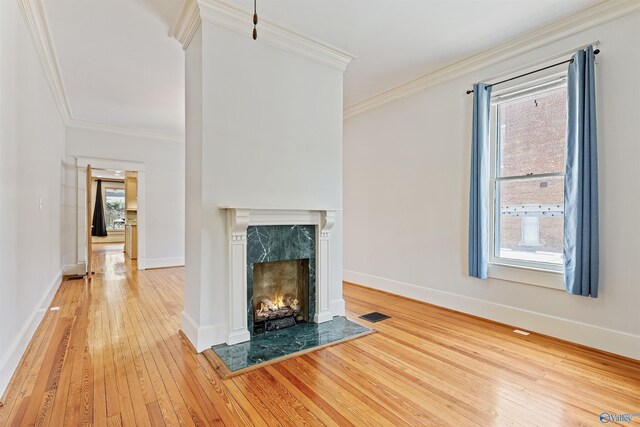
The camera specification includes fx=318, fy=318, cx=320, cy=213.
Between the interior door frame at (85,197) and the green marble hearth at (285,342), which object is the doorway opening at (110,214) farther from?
the green marble hearth at (285,342)

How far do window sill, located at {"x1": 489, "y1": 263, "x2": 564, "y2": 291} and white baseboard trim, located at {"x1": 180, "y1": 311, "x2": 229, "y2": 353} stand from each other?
2858 millimetres

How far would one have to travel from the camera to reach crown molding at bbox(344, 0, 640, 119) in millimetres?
2686

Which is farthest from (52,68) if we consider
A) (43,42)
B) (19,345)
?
(19,345)

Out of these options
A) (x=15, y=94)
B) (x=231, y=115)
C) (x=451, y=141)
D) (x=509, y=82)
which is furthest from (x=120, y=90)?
(x=509, y=82)

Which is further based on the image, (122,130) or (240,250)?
(122,130)

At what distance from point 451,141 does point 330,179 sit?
5.38ft

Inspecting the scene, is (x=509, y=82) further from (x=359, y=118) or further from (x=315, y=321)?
(x=315, y=321)

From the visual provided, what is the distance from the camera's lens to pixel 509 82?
3.37 meters

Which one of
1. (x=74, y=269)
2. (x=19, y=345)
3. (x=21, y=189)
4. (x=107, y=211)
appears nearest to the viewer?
(x=19, y=345)

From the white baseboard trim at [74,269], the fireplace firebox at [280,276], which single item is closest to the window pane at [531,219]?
the fireplace firebox at [280,276]

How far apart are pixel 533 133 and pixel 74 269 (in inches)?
298

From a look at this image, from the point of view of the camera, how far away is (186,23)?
2896 mm

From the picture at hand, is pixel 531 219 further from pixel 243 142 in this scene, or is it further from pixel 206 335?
pixel 206 335

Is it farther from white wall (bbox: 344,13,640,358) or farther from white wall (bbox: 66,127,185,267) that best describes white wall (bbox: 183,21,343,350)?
white wall (bbox: 66,127,185,267)
